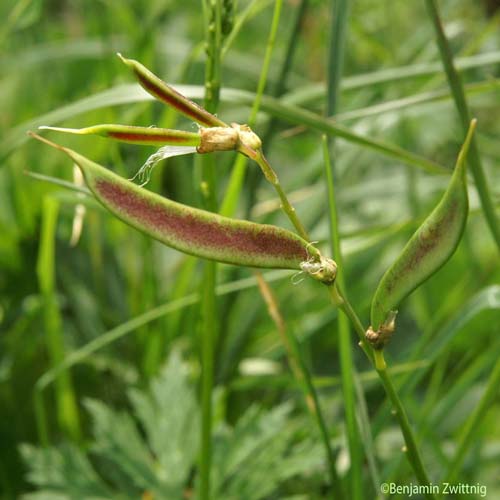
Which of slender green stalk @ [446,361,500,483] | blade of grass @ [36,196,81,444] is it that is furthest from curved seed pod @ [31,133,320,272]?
blade of grass @ [36,196,81,444]

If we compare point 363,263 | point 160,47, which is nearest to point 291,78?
point 160,47

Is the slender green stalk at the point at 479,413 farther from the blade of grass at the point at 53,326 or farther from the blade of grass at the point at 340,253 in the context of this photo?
the blade of grass at the point at 53,326

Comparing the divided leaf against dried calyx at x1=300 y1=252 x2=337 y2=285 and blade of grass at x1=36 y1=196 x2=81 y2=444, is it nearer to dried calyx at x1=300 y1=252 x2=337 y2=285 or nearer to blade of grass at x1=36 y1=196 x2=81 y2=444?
blade of grass at x1=36 y1=196 x2=81 y2=444

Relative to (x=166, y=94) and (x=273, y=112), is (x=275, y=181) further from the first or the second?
(x=273, y=112)

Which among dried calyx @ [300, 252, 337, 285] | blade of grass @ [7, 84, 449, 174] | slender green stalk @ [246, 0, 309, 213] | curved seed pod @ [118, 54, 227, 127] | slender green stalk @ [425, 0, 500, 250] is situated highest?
slender green stalk @ [246, 0, 309, 213]

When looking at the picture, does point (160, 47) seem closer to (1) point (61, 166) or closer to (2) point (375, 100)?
(1) point (61, 166)

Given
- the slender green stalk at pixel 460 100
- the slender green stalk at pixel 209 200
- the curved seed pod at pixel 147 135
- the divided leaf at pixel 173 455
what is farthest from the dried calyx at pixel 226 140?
the divided leaf at pixel 173 455
